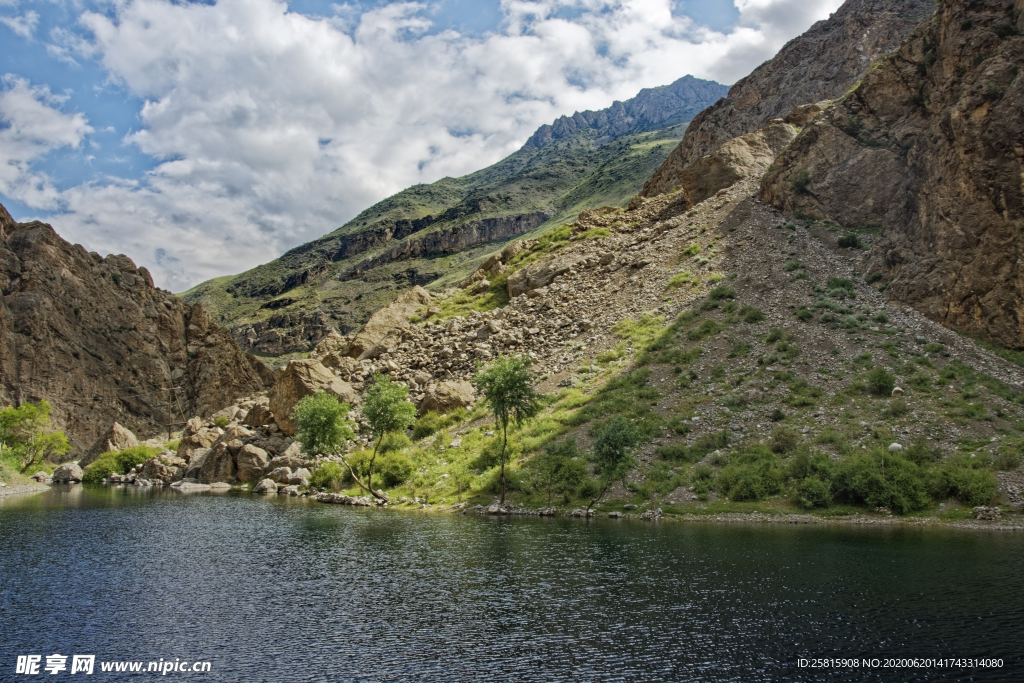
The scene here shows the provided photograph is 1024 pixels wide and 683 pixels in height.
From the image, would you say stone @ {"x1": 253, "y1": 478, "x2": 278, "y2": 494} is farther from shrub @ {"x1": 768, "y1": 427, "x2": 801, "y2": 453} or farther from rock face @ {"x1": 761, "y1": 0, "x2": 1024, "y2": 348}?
rock face @ {"x1": 761, "y1": 0, "x2": 1024, "y2": 348}

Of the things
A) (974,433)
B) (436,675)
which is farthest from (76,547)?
(974,433)

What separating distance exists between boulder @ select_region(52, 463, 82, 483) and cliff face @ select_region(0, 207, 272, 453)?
19285 millimetres

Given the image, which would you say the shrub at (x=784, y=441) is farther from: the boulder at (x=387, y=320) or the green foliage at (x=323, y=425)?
the boulder at (x=387, y=320)

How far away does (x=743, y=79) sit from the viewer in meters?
102

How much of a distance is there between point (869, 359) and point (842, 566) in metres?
25.2

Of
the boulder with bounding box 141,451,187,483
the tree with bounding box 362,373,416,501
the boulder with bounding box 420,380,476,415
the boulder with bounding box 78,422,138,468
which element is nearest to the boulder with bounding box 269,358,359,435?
the boulder with bounding box 420,380,476,415

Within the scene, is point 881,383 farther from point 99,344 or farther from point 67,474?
point 99,344

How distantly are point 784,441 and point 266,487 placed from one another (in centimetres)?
4019

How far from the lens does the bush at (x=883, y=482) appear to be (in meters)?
31.7

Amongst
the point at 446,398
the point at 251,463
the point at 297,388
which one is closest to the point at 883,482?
the point at 446,398

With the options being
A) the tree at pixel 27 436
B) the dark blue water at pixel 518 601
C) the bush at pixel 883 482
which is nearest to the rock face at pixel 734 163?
the bush at pixel 883 482

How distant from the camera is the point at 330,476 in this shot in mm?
49438

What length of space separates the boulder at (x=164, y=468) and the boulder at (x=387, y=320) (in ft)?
67.5

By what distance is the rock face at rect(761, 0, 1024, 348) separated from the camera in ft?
Answer: 138
